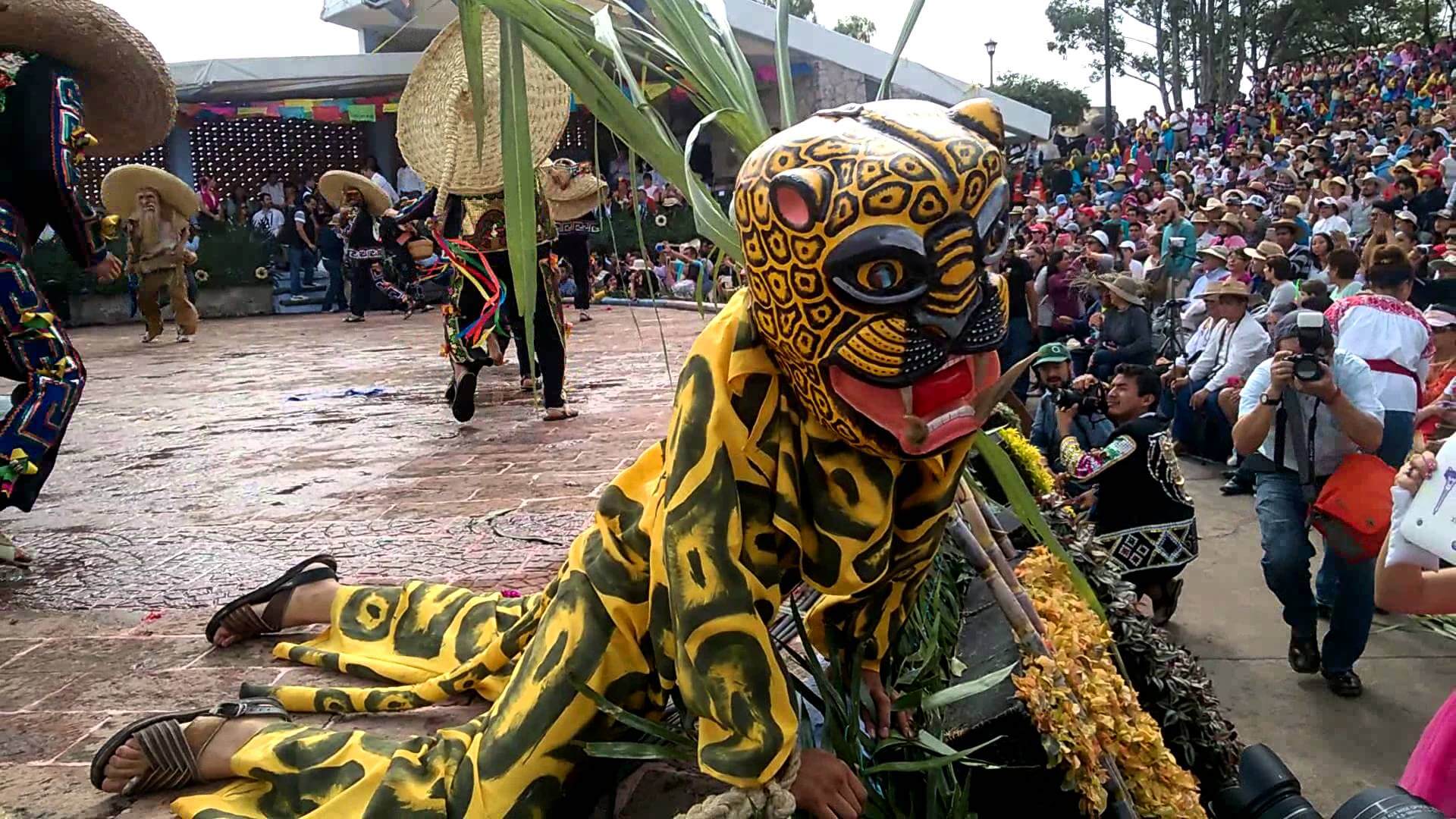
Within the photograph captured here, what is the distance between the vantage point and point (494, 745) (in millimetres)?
2055

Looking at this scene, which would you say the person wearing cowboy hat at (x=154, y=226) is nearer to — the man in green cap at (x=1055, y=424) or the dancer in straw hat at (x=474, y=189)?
the dancer in straw hat at (x=474, y=189)

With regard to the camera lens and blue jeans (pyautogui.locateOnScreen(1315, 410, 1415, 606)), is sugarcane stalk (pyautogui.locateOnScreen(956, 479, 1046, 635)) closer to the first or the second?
the camera lens

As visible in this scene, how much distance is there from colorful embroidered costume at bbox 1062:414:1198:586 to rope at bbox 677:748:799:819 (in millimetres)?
3419

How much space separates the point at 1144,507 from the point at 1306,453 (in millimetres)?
725

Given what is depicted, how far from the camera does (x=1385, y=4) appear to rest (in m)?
35.0

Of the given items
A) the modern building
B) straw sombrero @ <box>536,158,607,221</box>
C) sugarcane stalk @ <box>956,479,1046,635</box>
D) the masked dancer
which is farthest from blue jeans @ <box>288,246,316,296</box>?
sugarcane stalk @ <box>956,479,1046,635</box>

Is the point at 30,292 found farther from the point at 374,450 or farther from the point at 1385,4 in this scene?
the point at 1385,4

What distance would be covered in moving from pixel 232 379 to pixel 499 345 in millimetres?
3409

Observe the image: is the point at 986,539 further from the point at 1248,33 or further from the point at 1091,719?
the point at 1248,33

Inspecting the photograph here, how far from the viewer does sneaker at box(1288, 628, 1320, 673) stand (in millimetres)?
4449

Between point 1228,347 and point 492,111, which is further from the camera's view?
point 1228,347

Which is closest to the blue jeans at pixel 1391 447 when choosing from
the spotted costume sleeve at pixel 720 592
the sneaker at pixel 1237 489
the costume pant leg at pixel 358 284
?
the sneaker at pixel 1237 489

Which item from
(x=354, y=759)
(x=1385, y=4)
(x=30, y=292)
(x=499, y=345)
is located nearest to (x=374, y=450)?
(x=499, y=345)

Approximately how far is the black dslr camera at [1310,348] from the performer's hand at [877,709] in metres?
2.76
